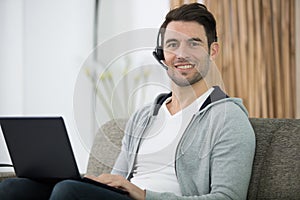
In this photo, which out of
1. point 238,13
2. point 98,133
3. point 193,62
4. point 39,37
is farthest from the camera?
point 39,37

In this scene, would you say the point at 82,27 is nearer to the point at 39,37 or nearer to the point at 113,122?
the point at 39,37

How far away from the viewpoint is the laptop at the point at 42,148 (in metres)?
1.76

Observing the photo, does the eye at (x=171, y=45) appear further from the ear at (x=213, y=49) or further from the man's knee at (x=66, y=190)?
the man's knee at (x=66, y=190)

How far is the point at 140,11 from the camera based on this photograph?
3.90 m

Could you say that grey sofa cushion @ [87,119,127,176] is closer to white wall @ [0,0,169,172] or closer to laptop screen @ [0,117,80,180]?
laptop screen @ [0,117,80,180]

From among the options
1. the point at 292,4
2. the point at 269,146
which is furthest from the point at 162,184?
the point at 292,4

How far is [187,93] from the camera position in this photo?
83.6 inches

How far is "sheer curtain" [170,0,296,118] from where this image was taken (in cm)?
356

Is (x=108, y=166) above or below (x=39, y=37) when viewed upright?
below

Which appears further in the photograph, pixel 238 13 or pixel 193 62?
pixel 238 13

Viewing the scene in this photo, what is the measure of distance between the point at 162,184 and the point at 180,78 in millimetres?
359

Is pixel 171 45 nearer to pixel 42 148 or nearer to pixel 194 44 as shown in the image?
pixel 194 44

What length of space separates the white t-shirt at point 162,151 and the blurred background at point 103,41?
78 cm

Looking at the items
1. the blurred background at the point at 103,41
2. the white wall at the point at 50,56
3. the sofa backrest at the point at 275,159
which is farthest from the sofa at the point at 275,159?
the white wall at the point at 50,56
